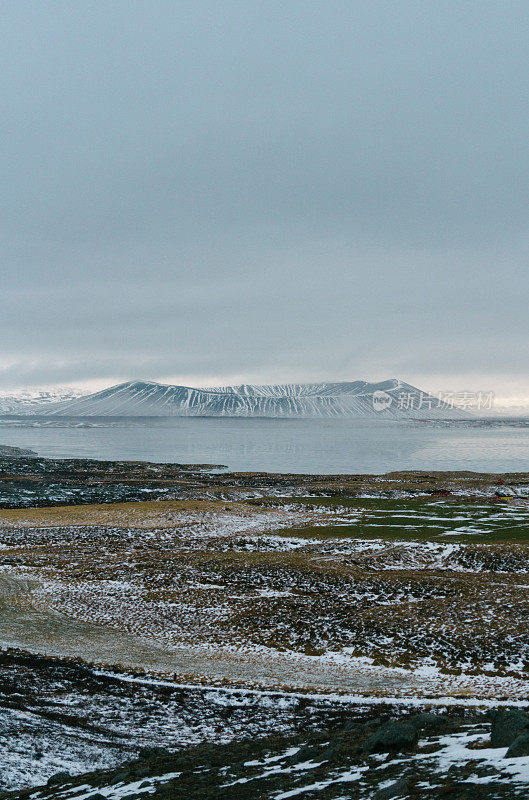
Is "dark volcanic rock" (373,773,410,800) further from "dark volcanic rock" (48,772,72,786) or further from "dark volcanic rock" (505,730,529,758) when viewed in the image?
"dark volcanic rock" (48,772,72,786)

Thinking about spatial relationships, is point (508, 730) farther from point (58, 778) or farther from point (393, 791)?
point (58, 778)

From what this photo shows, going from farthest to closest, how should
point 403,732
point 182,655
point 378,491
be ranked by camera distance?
point 378,491, point 182,655, point 403,732

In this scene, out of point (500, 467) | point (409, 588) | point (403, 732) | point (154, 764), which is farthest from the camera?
point (500, 467)

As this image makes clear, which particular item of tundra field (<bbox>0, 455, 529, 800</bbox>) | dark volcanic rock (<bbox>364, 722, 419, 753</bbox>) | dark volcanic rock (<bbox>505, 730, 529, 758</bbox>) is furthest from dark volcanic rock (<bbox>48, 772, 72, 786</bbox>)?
dark volcanic rock (<bbox>505, 730, 529, 758</bbox>)

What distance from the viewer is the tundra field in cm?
1093

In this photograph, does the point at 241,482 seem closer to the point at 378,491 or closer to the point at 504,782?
the point at 378,491

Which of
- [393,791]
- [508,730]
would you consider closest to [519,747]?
[508,730]

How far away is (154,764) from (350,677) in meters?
9.90

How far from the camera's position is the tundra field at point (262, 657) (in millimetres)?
10930

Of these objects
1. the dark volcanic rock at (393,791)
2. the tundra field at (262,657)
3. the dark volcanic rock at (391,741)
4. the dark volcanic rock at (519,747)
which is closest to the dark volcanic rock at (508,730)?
the tundra field at (262,657)

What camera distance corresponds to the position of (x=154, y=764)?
12.4m

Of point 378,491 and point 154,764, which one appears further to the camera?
point 378,491

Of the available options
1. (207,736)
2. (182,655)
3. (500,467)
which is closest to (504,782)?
(207,736)

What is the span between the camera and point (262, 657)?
71.1ft
